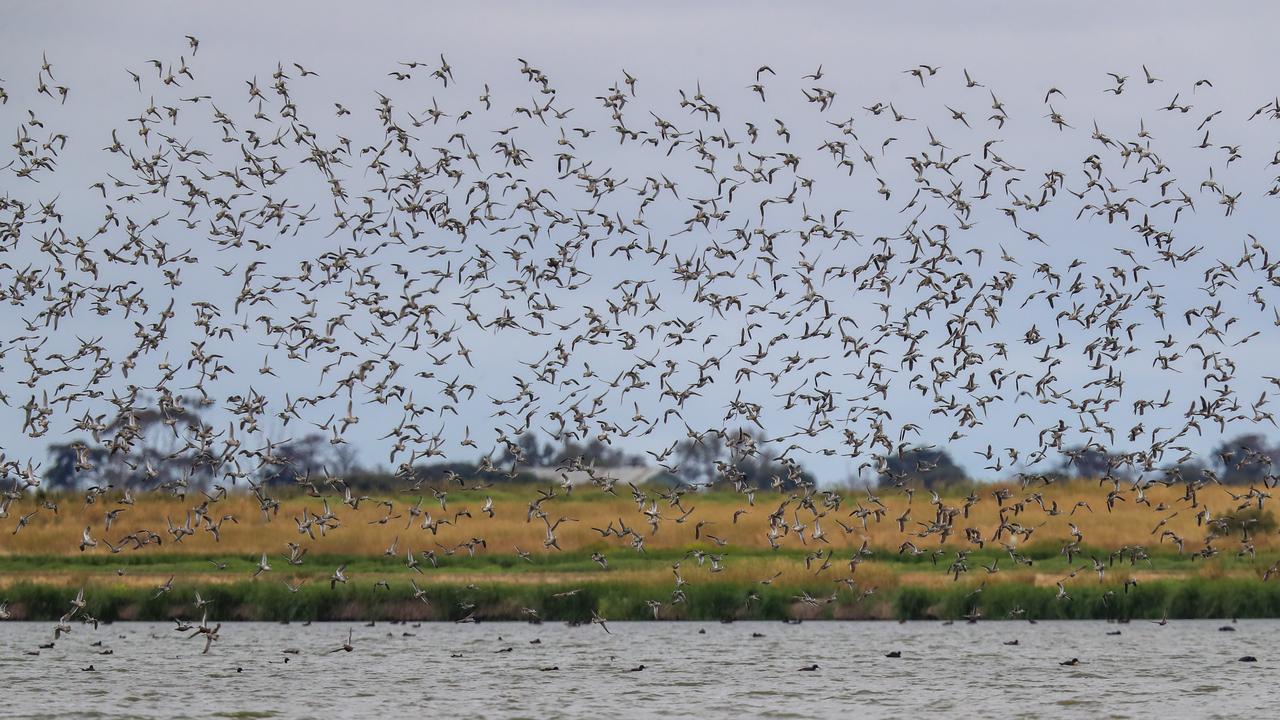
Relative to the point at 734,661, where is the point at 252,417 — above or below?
above

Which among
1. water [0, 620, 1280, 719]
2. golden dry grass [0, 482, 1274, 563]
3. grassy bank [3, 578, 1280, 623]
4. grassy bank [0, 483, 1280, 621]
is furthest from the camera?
golden dry grass [0, 482, 1274, 563]

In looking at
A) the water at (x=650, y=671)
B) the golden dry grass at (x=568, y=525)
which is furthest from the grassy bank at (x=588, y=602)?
the golden dry grass at (x=568, y=525)

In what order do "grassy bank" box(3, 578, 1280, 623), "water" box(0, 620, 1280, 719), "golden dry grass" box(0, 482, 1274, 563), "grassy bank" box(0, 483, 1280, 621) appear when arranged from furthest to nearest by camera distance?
"golden dry grass" box(0, 482, 1274, 563) < "grassy bank" box(0, 483, 1280, 621) < "grassy bank" box(3, 578, 1280, 623) < "water" box(0, 620, 1280, 719)

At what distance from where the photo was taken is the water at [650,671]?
40812 millimetres

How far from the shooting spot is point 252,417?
140ft

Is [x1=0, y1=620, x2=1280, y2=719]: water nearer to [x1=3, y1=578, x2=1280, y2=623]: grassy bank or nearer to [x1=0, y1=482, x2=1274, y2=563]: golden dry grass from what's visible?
[x1=3, y1=578, x2=1280, y2=623]: grassy bank

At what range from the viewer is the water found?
4081 centimetres

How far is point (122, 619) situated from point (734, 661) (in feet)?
65.8

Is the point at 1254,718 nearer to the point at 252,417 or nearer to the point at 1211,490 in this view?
the point at 252,417

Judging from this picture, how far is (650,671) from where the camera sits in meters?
46.5

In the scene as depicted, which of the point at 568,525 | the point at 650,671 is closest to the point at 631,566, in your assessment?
the point at 568,525

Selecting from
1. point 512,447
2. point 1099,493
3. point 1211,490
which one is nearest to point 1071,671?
point 512,447

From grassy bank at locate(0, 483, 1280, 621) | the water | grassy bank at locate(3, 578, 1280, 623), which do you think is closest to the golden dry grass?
grassy bank at locate(0, 483, 1280, 621)

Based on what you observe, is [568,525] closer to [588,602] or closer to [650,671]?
[588,602]
